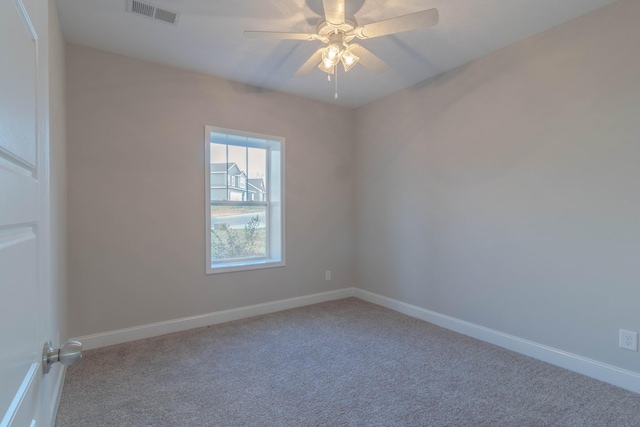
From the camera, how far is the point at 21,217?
1.98 ft

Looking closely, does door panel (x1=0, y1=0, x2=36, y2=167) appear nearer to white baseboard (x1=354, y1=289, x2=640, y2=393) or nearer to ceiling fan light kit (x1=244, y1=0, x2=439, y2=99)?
ceiling fan light kit (x1=244, y1=0, x2=439, y2=99)

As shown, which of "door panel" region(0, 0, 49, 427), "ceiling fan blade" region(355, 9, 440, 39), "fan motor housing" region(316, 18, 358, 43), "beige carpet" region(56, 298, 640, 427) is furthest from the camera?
"fan motor housing" region(316, 18, 358, 43)

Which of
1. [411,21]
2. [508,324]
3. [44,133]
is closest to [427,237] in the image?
[508,324]

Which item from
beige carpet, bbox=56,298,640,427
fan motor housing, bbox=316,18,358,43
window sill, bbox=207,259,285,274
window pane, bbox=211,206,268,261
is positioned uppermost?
fan motor housing, bbox=316,18,358,43

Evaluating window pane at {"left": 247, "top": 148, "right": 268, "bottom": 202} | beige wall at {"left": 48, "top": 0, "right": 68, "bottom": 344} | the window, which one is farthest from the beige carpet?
window pane at {"left": 247, "top": 148, "right": 268, "bottom": 202}

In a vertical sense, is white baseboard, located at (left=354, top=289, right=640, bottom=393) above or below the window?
below

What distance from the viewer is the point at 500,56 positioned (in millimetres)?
2836

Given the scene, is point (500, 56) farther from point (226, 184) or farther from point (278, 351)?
point (278, 351)

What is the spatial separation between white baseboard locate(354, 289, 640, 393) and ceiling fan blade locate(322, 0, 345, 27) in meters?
2.85

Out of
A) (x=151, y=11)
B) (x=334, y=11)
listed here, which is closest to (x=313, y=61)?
(x=334, y=11)

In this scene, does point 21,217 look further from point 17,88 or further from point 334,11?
point 334,11

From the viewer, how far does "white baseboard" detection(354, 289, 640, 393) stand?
2.22 meters

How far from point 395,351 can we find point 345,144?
107 inches

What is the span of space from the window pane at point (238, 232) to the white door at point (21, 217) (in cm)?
286
